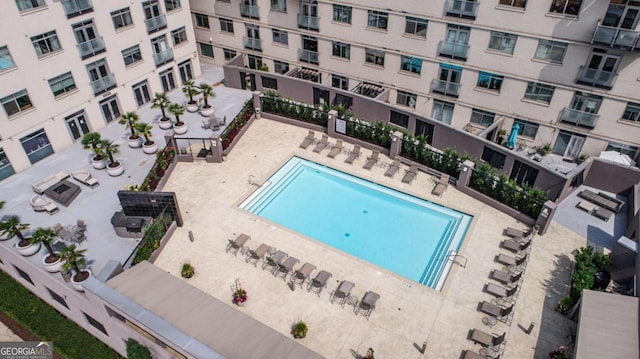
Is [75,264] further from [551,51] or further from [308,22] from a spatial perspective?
[551,51]

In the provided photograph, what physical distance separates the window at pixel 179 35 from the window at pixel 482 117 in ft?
81.9

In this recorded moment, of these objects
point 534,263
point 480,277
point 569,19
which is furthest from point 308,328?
point 569,19

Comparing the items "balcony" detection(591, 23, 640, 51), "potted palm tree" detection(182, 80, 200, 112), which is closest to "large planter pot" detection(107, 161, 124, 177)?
"potted palm tree" detection(182, 80, 200, 112)

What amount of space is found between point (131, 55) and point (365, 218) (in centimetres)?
2215

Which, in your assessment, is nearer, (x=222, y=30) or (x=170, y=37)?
(x=170, y=37)

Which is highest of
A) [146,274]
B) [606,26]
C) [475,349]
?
[606,26]

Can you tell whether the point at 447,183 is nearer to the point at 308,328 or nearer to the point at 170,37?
the point at 308,328

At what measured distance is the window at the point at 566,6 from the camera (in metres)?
25.0

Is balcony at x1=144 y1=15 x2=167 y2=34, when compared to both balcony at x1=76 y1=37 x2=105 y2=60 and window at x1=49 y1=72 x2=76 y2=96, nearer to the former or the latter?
balcony at x1=76 y1=37 x2=105 y2=60

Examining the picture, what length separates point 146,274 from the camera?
19.3 metres

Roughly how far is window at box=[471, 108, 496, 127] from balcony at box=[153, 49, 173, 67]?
25.1 m

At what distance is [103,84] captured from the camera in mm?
31109

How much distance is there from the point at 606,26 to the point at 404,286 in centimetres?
1911

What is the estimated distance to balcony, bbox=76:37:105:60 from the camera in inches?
1138
